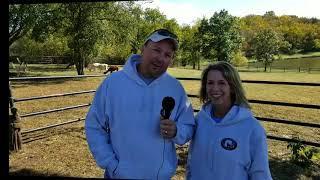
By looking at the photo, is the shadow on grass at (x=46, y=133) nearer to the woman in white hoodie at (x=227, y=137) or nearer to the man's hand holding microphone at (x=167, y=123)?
the woman in white hoodie at (x=227, y=137)

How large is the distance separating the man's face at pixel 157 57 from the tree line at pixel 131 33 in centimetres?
214

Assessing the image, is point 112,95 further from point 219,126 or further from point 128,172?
point 219,126

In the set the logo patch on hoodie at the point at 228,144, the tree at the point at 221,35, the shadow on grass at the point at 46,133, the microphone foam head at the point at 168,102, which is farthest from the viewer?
the tree at the point at 221,35

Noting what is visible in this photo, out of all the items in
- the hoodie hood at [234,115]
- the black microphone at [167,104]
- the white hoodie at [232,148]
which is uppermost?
the black microphone at [167,104]

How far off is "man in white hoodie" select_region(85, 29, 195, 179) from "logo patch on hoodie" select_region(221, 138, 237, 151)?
0.58ft

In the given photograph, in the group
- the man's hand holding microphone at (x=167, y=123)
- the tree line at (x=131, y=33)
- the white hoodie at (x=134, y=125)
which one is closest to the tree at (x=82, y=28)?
the tree line at (x=131, y=33)

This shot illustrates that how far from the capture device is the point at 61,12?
2139 centimetres

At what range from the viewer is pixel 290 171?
16.8ft

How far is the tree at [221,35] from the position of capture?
193ft

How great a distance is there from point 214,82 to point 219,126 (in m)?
0.23

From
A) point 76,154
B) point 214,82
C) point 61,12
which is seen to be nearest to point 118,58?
point 61,12

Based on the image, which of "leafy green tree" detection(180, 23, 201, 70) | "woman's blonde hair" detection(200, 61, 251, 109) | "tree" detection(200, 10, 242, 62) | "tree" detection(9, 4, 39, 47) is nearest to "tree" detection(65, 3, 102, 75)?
"tree" detection(9, 4, 39, 47)

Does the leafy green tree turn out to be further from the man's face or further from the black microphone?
the black microphone

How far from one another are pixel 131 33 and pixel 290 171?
17.7 metres
